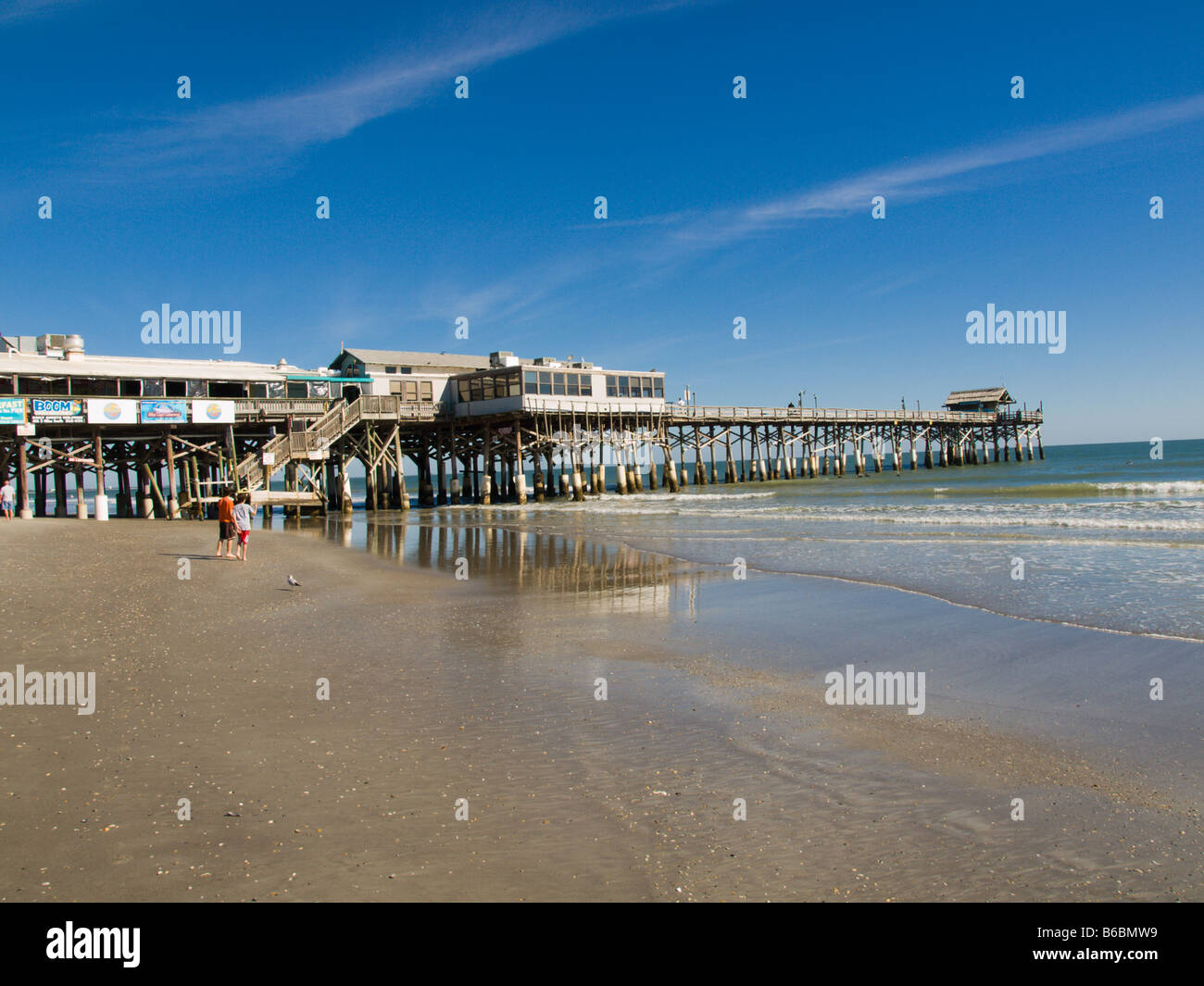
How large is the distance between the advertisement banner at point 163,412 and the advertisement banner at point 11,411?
4.35 meters

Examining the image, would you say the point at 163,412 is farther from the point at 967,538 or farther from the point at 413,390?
the point at 967,538

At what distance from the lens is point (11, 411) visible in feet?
106

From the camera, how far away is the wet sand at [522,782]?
173 inches

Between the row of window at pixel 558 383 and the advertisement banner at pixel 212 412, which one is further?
the row of window at pixel 558 383

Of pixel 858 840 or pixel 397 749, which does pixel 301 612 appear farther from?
pixel 858 840

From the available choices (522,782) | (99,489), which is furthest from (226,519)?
(99,489)

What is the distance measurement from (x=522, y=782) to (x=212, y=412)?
3712 centimetres

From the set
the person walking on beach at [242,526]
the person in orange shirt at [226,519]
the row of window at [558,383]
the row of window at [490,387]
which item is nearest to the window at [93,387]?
the row of window at [490,387]

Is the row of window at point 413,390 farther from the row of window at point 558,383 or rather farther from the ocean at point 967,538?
the ocean at point 967,538

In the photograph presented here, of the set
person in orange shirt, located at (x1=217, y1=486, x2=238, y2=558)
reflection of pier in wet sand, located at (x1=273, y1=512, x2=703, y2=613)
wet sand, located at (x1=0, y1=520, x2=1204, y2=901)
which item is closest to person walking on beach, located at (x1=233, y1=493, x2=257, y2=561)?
person in orange shirt, located at (x1=217, y1=486, x2=238, y2=558)
